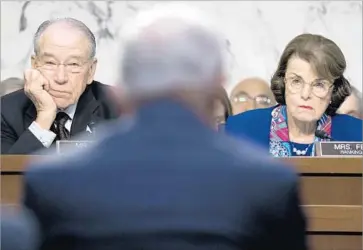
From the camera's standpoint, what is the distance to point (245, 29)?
12.4 ft

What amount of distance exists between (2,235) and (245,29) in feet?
8.02

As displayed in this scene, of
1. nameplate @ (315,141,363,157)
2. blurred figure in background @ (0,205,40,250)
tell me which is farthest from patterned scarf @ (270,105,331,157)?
blurred figure in background @ (0,205,40,250)

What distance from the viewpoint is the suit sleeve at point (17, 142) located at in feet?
7.00

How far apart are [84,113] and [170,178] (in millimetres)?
1016

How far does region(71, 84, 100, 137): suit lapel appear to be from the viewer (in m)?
2.23

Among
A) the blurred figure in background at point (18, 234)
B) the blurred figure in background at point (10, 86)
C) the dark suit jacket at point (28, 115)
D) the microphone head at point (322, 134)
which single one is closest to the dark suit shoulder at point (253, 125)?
the microphone head at point (322, 134)

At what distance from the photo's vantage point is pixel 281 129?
228 cm

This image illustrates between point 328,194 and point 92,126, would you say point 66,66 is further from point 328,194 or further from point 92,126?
point 328,194

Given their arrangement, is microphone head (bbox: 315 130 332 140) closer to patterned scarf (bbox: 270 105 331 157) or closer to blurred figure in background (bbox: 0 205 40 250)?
patterned scarf (bbox: 270 105 331 157)

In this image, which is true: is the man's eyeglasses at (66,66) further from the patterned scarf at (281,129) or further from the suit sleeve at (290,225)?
the suit sleeve at (290,225)

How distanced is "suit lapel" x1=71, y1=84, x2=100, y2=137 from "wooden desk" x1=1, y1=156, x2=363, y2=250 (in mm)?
188

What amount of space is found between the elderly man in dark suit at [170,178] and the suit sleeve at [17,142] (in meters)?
0.86

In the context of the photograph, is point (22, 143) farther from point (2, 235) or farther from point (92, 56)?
point (2, 235)

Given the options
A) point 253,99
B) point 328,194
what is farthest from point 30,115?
point 253,99
